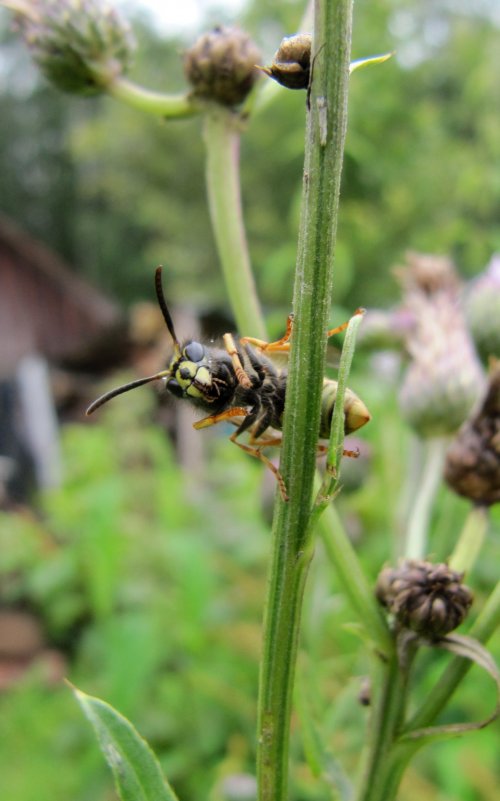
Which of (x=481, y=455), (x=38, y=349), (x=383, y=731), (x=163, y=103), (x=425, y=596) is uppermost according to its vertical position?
(x=38, y=349)

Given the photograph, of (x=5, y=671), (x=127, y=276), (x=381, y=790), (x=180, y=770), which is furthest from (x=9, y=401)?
(x=127, y=276)

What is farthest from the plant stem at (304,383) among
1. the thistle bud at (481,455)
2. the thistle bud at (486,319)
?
the thistle bud at (486,319)

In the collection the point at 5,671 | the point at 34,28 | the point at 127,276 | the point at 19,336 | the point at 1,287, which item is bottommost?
the point at 5,671

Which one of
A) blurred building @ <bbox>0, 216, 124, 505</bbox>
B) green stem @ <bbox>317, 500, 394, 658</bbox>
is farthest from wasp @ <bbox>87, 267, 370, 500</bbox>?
blurred building @ <bbox>0, 216, 124, 505</bbox>

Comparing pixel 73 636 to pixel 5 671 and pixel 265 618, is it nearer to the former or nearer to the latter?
pixel 5 671

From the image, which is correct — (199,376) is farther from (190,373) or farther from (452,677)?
(452,677)

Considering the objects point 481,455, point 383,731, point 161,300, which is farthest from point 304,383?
point 481,455

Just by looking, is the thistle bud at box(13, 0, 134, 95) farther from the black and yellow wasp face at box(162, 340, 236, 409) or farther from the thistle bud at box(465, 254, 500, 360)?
the thistle bud at box(465, 254, 500, 360)
